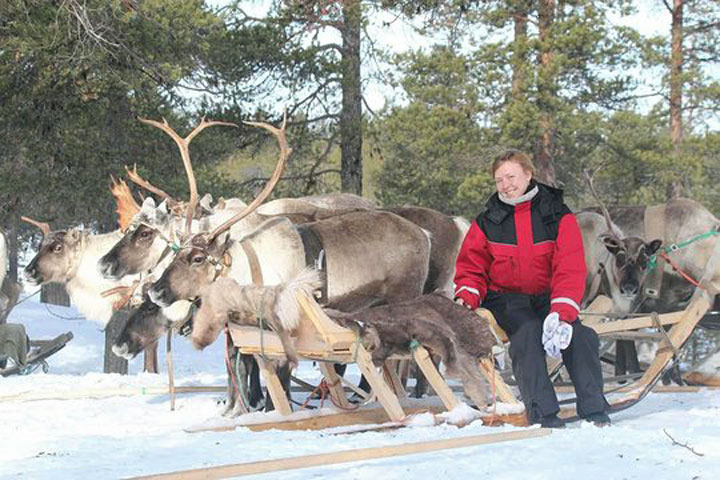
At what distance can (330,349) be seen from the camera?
5.53 meters

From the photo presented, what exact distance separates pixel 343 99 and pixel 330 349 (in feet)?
34.3

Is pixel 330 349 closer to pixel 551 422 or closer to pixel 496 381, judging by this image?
pixel 496 381

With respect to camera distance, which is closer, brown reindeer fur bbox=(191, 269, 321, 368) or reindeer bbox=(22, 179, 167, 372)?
brown reindeer fur bbox=(191, 269, 321, 368)

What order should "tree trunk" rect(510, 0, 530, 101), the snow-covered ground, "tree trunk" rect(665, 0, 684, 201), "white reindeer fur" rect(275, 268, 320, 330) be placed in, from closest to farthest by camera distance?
the snow-covered ground
"white reindeer fur" rect(275, 268, 320, 330)
"tree trunk" rect(510, 0, 530, 101)
"tree trunk" rect(665, 0, 684, 201)

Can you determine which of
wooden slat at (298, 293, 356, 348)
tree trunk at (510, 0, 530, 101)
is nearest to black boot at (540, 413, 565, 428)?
wooden slat at (298, 293, 356, 348)

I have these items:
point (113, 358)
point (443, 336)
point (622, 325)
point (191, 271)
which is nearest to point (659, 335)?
point (622, 325)

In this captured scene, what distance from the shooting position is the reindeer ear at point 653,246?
29.9ft

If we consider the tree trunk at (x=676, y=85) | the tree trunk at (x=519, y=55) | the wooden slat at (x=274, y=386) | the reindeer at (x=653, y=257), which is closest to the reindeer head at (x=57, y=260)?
the wooden slat at (x=274, y=386)

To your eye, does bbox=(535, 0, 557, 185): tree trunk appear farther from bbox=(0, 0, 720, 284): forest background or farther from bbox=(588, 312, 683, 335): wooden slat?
bbox=(588, 312, 683, 335): wooden slat

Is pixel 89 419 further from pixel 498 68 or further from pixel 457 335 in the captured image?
pixel 498 68

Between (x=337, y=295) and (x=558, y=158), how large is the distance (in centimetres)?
1103

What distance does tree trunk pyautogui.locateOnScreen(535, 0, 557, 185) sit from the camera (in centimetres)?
1575

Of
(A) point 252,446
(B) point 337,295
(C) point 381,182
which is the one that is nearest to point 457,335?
(A) point 252,446

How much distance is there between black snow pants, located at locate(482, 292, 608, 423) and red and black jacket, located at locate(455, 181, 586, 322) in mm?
228
